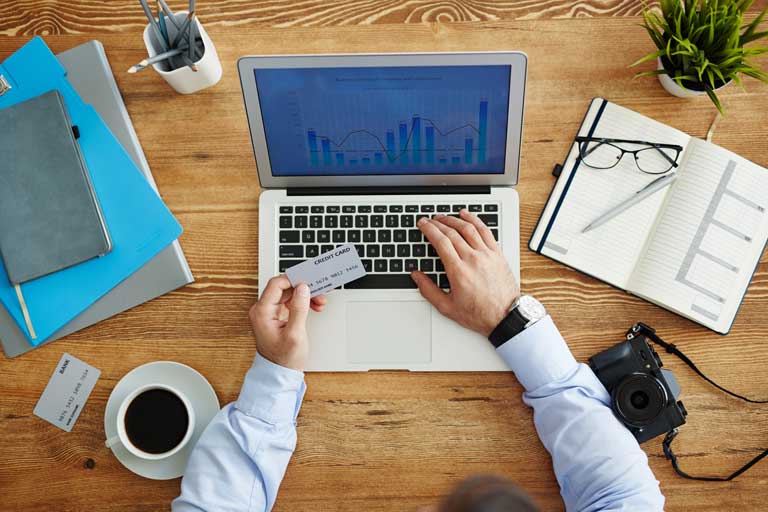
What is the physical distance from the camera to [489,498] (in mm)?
632

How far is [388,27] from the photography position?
3.74 ft

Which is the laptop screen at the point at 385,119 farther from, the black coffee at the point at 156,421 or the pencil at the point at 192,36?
the black coffee at the point at 156,421

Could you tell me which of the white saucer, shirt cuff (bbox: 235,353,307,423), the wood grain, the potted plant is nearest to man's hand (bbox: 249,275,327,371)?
shirt cuff (bbox: 235,353,307,423)

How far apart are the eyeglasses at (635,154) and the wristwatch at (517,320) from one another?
0.29 meters

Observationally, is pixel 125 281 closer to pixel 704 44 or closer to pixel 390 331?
pixel 390 331

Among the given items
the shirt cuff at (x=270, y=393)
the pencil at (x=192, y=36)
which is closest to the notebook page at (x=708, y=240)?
the shirt cuff at (x=270, y=393)

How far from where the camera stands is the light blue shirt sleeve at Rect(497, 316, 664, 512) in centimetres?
94

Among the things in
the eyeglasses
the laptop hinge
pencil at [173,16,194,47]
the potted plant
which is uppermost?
pencil at [173,16,194,47]

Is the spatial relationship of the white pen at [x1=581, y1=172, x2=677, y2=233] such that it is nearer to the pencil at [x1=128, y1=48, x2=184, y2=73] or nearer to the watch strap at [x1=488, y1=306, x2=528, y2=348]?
the watch strap at [x1=488, y1=306, x2=528, y2=348]

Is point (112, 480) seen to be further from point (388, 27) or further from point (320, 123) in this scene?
point (388, 27)

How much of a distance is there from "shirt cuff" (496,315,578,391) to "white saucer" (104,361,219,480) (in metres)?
0.52

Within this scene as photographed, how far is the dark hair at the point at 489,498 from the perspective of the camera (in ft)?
2.04

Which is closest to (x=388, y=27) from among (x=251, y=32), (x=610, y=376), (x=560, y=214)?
(x=251, y=32)

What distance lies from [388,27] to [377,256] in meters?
0.44
